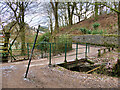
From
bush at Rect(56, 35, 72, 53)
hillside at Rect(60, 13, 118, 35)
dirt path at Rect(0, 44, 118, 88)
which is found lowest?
dirt path at Rect(0, 44, 118, 88)

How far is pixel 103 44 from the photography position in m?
9.30

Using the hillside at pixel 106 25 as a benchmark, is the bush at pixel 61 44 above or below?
below

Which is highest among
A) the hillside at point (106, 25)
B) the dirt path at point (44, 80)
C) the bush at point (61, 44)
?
the hillside at point (106, 25)

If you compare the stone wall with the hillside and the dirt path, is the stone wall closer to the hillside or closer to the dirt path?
the hillside

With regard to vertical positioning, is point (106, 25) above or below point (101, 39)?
above

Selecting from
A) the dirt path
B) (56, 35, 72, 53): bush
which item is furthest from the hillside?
the dirt path

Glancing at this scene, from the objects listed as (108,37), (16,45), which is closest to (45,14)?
(16,45)

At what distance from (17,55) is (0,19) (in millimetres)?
2705

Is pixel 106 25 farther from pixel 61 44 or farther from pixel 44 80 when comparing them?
pixel 44 80

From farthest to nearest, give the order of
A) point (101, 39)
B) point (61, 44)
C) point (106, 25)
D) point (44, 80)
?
point (106, 25) < point (101, 39) < point (61, 44) < point (44, 80)

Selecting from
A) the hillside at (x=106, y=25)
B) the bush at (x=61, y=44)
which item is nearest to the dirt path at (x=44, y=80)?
the bush at (x=61, y=44)

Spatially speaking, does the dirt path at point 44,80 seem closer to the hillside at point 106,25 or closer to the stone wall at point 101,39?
the stone wall at point 101,39

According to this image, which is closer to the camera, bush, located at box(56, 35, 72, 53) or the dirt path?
the dirt path

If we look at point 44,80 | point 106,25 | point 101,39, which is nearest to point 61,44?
point 101,39
